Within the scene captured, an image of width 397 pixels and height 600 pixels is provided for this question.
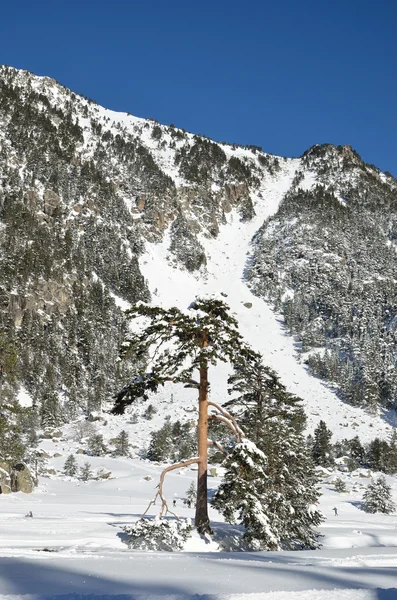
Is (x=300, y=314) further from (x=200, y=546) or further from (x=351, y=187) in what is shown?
(x=200, y=546)

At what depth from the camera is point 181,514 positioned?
842 inches

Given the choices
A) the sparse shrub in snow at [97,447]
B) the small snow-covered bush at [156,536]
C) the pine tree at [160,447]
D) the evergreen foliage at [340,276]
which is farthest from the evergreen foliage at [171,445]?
the small snow-covered bush at [156,536]

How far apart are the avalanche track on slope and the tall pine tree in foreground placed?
2784cm

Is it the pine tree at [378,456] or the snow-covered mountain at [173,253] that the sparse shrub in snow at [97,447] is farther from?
the pine tree at [378,456]

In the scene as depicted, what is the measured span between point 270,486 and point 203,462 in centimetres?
252

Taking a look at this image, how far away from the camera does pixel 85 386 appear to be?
8094 centimetres

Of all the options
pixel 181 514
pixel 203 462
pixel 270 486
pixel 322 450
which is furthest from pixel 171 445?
pixel 203 462

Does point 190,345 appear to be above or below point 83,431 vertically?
above

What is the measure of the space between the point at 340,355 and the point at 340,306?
21748mm

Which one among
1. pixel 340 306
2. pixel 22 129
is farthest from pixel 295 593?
pixel 22 129

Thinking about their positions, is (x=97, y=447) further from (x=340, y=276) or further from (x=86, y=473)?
(x=340, y=276)

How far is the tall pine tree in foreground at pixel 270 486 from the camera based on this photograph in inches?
393

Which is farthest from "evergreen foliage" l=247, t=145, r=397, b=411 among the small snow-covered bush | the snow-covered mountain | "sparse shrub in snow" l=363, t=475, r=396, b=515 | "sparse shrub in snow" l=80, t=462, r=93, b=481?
the small snow-covered bush

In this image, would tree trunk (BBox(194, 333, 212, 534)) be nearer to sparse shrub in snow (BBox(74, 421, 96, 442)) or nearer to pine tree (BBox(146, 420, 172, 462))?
pine tree (BBox(146, 420, 172, 462))
